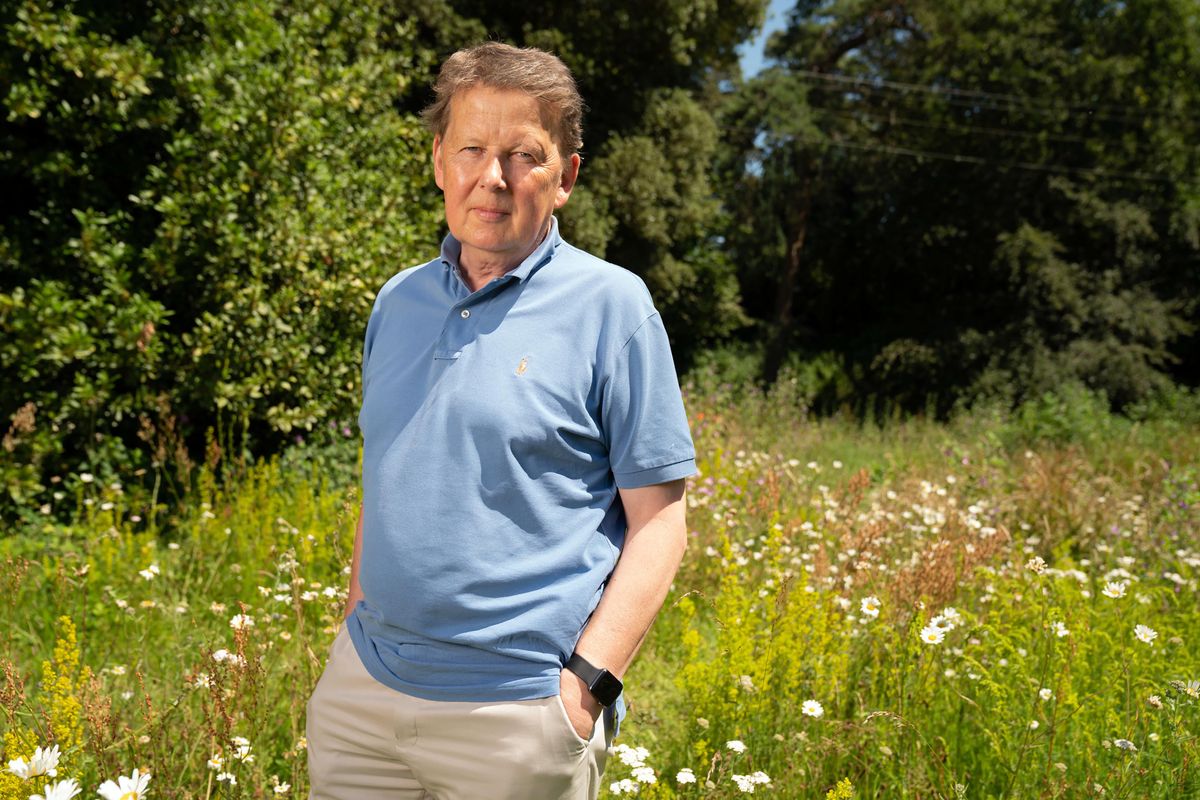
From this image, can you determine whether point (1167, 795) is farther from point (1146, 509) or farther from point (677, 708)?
point (1146, 509)

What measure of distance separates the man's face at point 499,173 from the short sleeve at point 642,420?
32 cm

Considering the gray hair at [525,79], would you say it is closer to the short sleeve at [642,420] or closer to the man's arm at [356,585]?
the short sleeve at [642,420]

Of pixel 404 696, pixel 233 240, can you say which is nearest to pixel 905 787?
pixel 404 696

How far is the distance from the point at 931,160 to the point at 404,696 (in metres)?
20.8

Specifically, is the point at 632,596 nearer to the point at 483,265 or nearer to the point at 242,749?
the point at 483,265

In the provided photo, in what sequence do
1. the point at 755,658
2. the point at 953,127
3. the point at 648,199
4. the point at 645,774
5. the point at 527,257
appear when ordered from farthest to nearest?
the point at 953,127
the point at 648,199
the point at 755,658
the point at 645,774
the point at 527,257

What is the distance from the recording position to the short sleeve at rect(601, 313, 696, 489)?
5.23 feet

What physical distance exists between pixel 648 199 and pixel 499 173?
12.7 meters

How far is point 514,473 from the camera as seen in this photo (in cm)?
156

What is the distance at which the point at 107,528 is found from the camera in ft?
15.8

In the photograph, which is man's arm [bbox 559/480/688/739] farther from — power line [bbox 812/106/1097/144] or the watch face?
power line [bbox 812/106/1097/144]

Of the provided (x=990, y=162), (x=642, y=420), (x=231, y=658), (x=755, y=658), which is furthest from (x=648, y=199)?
(x=642, y=420)

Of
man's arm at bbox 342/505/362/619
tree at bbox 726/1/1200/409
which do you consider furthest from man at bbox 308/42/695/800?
tree at bbox 726/1/1200/409

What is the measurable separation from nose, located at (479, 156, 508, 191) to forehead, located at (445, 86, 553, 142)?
0.06m
